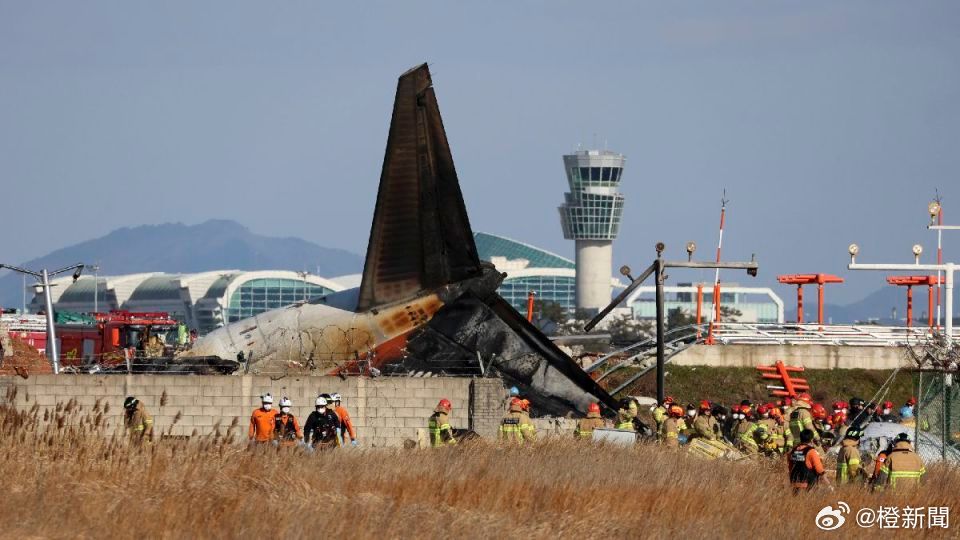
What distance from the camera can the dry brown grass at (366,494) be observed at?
19.9 meters

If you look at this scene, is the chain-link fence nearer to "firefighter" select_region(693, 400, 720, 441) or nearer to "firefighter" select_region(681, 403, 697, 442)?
"firefighter" select_region(693, 400, 720, 441)

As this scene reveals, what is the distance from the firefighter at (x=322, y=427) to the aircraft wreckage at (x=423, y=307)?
10.7 meters

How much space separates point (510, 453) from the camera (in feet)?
98.0

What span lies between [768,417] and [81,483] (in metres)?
17.3

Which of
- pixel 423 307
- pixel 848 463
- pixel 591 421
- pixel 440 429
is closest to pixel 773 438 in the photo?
pixel 591 421

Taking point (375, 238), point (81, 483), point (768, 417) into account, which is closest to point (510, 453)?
point (768, 417)

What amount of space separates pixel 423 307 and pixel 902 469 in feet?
58.0

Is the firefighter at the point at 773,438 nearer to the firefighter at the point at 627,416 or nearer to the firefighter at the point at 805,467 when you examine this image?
the firefighter at the point at 627,416

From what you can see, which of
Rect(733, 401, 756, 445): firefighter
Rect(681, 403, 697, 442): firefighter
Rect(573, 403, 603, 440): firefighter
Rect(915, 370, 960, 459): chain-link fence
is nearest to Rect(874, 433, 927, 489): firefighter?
Rect(915, 370, 960, 459): chain-link fence

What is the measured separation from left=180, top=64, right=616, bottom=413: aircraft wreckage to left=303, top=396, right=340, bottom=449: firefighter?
10723 mm

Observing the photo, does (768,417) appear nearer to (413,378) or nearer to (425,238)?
(413,378)

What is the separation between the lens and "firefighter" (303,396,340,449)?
2947 centimetres

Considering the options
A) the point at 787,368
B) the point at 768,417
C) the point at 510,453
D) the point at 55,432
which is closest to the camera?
the point at 55,432

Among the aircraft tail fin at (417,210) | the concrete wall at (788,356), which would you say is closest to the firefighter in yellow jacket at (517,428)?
the aircraft tail fin at (417,210)
